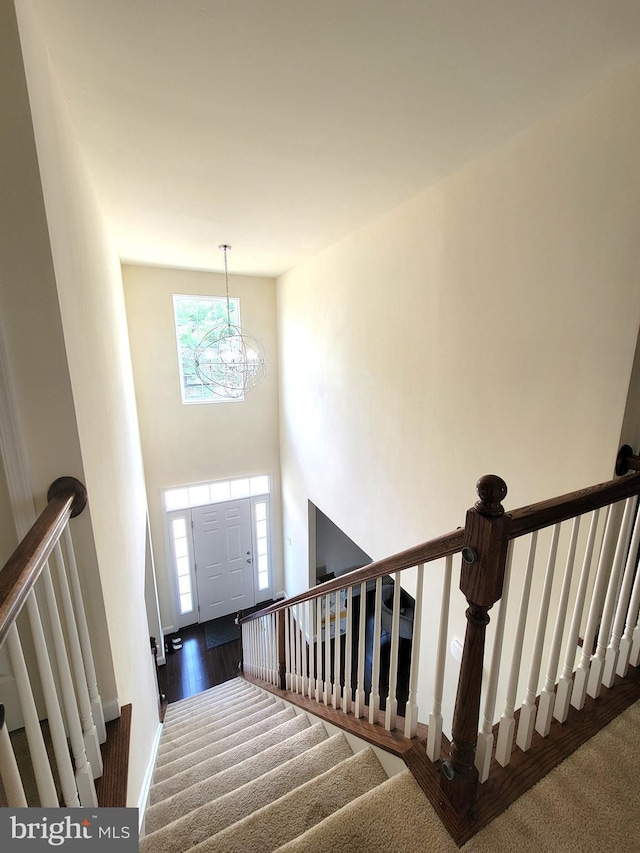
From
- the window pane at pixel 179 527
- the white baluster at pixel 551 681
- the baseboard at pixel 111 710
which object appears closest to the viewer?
the white baluster at pixel 551 681

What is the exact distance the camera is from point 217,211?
283 centimetres

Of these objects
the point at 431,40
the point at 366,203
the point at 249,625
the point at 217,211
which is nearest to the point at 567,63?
the point at 431,40

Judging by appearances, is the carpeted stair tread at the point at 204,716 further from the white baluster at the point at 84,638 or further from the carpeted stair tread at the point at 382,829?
the carpeted stair tread at the point at 382,829

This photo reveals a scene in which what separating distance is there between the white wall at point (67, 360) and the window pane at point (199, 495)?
3571mm

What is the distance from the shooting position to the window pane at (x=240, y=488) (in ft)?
19.3

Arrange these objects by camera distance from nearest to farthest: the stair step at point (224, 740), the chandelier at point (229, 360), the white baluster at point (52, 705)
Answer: the white baluster at point (52, 705)
the stair step at point (224, 740)
the chandelier at point (229, 360)

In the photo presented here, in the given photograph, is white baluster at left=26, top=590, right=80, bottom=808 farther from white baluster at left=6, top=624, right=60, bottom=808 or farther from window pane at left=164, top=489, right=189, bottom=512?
window pane at left=164, top=489, right=189, bottom=512

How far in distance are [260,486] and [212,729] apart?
362cm

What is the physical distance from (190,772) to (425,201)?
3.61 meters

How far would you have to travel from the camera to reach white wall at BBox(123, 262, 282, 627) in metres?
4.87

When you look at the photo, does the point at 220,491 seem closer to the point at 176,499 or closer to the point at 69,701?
the point at 176,499

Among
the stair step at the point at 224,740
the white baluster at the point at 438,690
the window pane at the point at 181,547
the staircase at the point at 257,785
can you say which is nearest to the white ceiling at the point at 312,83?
the white baluster at the point at 438,690

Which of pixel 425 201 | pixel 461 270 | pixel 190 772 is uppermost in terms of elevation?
pixel 425 201

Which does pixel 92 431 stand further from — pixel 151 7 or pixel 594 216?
pixel 594 216
